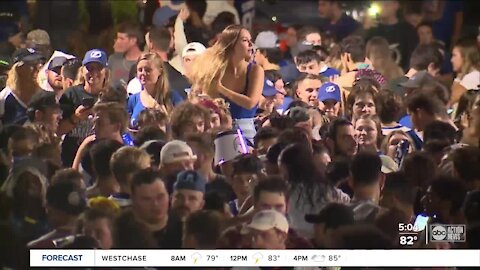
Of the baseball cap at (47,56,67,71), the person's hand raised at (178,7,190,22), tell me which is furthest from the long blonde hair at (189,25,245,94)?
the baseball cap at (47,56,67,71)

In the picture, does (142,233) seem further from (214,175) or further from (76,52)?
(76,52)

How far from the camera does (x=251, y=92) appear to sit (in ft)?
8.32

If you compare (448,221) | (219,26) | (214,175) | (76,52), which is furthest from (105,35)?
(448,221)

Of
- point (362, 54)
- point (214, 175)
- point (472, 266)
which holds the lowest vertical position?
point (472, 266)

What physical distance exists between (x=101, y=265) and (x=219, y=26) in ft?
2.45

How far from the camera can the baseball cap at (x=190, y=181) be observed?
2.48 metres

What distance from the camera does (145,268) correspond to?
2.48 meters

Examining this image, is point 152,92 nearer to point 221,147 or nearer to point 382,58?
point 221,147

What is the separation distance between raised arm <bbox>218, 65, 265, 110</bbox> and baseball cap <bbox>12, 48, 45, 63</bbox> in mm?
514

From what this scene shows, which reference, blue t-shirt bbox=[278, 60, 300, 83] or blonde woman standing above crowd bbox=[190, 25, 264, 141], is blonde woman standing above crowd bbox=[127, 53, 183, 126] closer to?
blonde woman standing above crowd bbox=[190, 25, 264, 141]

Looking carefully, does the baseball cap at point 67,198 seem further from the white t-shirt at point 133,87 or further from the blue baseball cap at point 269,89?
the blue baseball cap at point 269,89

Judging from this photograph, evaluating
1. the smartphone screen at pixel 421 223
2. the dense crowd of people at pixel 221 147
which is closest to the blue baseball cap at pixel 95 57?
the dense crowd of people at pixel 221 147

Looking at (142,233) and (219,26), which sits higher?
(219,26)

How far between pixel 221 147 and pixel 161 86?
239 mm
